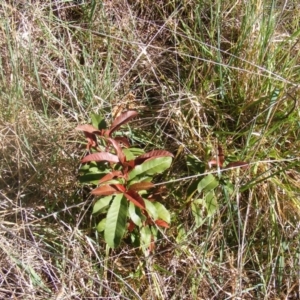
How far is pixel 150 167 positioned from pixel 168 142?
295mm

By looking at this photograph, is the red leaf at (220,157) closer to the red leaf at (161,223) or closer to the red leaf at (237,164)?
the red leaf at (237,164)

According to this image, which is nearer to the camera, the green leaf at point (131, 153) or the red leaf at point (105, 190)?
the red leaf at point (105, 190)

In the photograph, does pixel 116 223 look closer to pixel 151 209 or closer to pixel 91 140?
pixel 151 209

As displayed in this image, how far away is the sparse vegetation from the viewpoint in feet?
5.13

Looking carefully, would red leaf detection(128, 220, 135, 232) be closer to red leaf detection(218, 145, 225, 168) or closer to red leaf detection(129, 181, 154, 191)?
red leaf detection(129, 181, 154, 191)

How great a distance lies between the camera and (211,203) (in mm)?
1522

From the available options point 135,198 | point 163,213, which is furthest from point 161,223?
point 135,198

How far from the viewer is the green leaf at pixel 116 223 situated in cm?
137

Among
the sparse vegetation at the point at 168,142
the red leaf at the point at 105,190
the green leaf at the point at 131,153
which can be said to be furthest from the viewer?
the sparse vegetation at the point at 168,142

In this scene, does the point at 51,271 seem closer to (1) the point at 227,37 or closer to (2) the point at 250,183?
(2) the point at 250,183

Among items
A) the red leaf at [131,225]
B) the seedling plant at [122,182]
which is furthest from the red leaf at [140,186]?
the red leaf at [131,225]

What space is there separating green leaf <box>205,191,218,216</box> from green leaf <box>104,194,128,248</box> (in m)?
0.26

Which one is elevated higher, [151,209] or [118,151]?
[118,151]

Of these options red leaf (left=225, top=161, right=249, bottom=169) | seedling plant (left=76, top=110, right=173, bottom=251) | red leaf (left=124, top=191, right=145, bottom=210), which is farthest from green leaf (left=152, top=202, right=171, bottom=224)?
red leaf (left=225, top=161, right=249, bottom=169)
